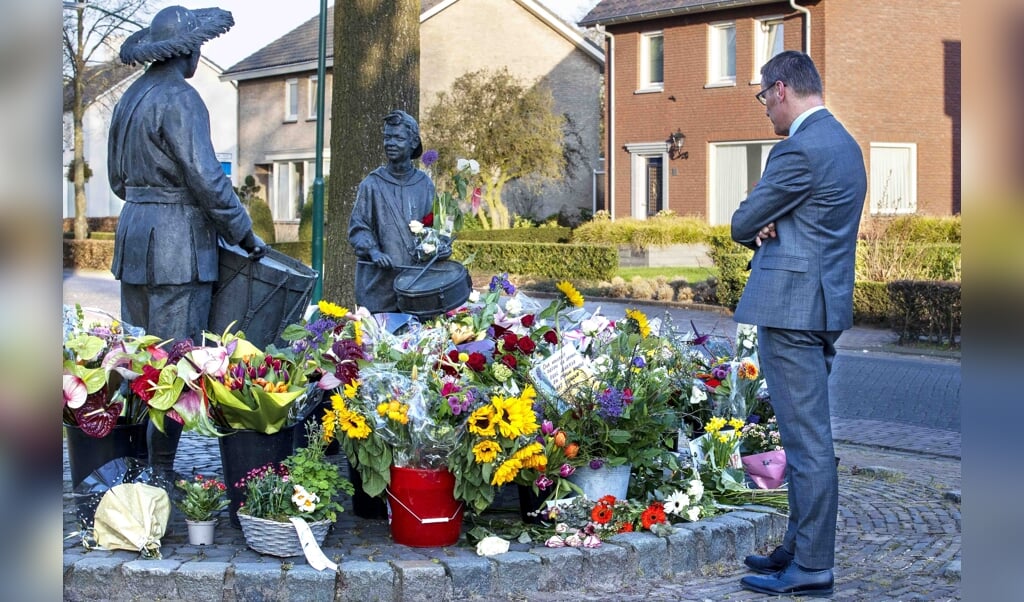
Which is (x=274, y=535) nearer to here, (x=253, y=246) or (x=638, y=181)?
(x=253, y=246)

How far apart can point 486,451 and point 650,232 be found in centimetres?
2348

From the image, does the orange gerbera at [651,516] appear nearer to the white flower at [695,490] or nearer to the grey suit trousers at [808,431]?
the white flower at [695,490]

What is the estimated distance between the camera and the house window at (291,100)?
43500 millimetres

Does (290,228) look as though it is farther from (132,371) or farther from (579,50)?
(132,371)

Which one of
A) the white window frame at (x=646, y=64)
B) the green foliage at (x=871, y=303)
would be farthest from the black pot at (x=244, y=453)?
the white window frame at (x=646, y=64)

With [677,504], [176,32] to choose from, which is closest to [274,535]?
[677,504]

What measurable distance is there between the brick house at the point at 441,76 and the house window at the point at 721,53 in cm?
758

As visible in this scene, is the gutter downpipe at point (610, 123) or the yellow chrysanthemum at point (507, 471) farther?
the gutter downpipe at point (610, 123)

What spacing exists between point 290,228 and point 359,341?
1581 inches

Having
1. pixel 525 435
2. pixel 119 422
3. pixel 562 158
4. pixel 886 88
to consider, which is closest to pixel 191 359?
pixel 119 422

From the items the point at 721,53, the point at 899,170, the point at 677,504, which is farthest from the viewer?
the point at 721,53

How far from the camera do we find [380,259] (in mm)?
7238

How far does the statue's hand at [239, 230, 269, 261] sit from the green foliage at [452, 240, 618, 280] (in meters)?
16.7

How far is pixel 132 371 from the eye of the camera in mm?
5426
